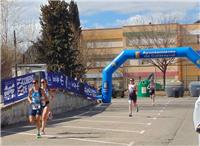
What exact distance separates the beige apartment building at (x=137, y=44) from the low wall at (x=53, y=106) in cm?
3857

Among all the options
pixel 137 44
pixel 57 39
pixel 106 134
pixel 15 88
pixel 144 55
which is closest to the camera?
pixel 106 134

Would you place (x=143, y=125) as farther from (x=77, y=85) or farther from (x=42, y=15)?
(x=42, y=15)

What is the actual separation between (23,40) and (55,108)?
22376 millimetres

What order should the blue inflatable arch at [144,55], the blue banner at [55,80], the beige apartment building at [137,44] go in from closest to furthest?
1. the blue banner at [55,80]
2. the blue inflatable arch at [144,55]
3. the beige apartment building at [137,44]

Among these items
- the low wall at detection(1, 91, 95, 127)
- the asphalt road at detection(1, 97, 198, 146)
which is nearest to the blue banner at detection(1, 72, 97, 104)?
the low wall at detection(1, 91, 95, 127)

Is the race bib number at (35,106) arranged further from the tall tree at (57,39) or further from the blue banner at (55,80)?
the tall tree at (57,39)

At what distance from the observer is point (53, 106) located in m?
25.4

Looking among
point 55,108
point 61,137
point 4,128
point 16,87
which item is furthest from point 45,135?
point 55,108

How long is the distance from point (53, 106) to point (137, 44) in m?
51.7

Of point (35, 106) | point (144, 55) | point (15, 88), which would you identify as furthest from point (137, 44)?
point (35, 106)

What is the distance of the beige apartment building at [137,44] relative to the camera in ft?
241

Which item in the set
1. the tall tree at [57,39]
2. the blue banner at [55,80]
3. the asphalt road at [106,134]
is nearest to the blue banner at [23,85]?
the asphalt road at [106,134]

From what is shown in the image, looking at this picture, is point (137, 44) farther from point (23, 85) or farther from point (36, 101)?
point (36, 101)

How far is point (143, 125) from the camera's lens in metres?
18.2
